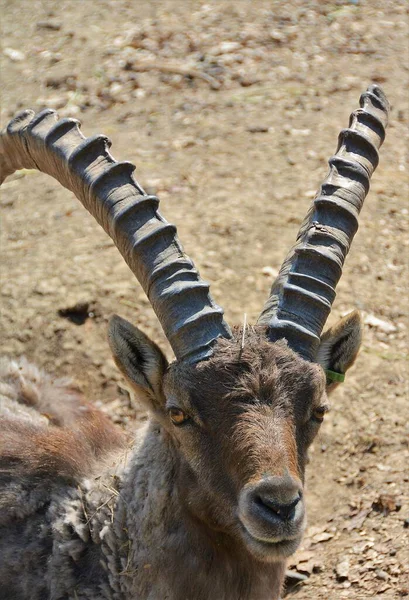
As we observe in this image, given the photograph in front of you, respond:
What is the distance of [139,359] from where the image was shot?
6684 millimetres

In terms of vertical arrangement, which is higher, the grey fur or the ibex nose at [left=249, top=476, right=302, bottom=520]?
the ibex nose at [left=249, top=476, right=302, bottom=520]

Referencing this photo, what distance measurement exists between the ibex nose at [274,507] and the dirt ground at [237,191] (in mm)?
2482

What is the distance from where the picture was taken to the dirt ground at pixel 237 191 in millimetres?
9328

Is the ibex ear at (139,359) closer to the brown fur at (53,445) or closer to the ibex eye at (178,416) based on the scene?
the ibex eye at (178,416)

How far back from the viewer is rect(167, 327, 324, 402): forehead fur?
6062 millimetres

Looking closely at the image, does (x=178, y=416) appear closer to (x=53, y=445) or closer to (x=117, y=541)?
(x=117, y=541)

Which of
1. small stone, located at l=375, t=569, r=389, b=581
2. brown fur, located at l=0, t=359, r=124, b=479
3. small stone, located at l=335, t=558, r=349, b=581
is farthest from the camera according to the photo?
small stone, located at l=335, t=558, r=349, b=581

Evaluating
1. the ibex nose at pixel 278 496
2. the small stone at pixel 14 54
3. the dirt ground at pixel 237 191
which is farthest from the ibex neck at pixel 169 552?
the small stone at pixel 14 54

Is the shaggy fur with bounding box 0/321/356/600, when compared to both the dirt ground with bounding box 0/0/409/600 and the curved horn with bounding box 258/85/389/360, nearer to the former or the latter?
the curved horn with bounding box 258/85/389/360

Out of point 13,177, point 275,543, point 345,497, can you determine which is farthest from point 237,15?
point 275,543

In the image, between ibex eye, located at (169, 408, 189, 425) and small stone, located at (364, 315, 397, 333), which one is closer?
ibex eye, located at (169, 408, 189, 425)

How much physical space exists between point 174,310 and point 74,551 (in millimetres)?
1899

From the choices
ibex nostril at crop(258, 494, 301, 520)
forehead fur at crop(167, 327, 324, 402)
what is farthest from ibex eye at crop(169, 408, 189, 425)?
ibex nostril at crop(258, 494, 301, 520)

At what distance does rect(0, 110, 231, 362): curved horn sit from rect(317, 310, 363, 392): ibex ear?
0.90 m
